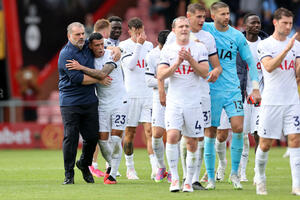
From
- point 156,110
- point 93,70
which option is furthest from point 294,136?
point 93,70

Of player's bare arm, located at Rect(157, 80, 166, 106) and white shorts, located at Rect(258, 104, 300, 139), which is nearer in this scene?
white shorts, located at Rect(258, 104, 300, 139)

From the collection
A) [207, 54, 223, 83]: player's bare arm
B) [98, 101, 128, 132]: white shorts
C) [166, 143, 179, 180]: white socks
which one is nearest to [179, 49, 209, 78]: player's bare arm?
[207, 54, 223, 83]: player's bare arm

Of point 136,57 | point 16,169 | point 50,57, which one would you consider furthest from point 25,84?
point 136,57

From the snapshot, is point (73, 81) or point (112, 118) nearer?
point (73, 81)

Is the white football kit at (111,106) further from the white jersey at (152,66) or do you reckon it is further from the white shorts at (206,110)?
the white shorts at (206,110)

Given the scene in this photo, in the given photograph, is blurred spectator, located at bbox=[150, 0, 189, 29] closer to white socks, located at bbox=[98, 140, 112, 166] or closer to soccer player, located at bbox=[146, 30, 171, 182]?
soccer player, located at bbox=[146, 30, 171, 182]

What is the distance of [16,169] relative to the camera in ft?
51.7

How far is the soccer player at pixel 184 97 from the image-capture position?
1042 cm

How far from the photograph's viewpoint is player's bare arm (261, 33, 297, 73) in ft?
31.8

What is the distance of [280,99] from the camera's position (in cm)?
1009

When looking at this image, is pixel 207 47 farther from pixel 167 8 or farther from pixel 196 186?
pixel 167 8

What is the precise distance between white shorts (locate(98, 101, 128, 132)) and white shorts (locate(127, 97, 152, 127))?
1129mm

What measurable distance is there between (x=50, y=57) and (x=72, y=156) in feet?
56.1

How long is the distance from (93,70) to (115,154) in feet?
4.85
